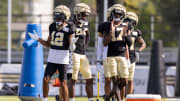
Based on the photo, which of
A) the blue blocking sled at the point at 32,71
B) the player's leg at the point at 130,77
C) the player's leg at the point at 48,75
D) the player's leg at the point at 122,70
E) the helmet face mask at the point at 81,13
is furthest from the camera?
the player's leg at the point at 130,77

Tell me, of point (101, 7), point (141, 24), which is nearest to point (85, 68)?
point (101, 7)

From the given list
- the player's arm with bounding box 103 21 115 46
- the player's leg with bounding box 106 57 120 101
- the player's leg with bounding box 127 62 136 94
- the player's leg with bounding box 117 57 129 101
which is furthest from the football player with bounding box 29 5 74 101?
the player's leg with bounding box 127 62 136 94

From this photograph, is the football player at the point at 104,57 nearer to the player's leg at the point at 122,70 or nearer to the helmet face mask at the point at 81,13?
the player's leg at the point at 122,70

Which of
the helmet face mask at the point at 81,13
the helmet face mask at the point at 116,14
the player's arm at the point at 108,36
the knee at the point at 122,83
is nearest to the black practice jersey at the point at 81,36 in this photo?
the helmet face mask at the point at 81,13

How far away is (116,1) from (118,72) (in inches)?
245

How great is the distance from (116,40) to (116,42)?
40 millimetres

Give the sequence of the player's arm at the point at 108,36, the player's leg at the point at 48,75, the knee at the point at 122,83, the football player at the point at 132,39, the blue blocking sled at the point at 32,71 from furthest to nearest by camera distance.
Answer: the football player at the point at 132,39 < the blue blocking sled at the point at 32,71 < the knee at the point at 122,83 < the player's arm at the point at 108,36 < the player's leg at the point at 48,75

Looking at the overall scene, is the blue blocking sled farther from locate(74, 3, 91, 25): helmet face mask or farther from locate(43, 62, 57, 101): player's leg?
locate(43, 62, 57, 101): player's leg

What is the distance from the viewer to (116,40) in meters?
11.8

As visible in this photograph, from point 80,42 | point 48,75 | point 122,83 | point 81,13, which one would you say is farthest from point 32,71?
point 122,83

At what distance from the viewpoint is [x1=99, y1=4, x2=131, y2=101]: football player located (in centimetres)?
1180

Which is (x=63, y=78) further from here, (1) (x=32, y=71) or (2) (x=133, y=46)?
(2) (x=133, y=46)

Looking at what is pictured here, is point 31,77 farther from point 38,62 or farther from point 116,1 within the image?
point 116,1

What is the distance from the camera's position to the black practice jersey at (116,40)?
11.8m
